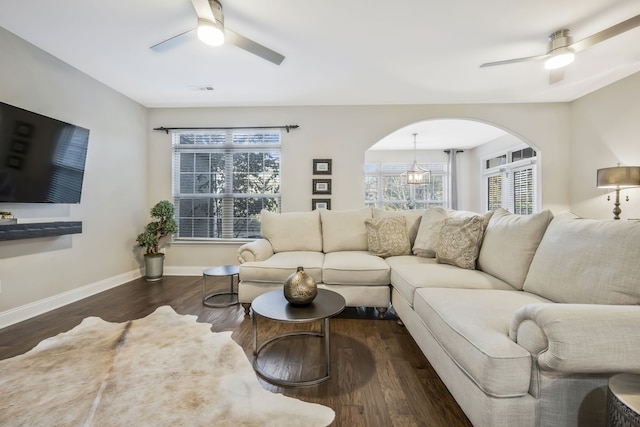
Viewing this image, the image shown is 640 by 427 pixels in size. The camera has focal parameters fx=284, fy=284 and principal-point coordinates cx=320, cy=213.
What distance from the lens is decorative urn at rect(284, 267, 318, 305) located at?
1785 millimetres

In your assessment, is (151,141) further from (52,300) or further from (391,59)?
(391,59)

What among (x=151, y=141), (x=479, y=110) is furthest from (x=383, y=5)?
(x=151, y=141)

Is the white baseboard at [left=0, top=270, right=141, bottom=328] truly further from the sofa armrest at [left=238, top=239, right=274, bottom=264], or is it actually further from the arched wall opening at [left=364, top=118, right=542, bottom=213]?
the arched wall opening at [left=364, top=118, right=542, bottom=213]

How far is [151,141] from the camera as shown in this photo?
436 cm

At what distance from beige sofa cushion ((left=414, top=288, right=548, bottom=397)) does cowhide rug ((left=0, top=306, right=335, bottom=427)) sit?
2.32 feet

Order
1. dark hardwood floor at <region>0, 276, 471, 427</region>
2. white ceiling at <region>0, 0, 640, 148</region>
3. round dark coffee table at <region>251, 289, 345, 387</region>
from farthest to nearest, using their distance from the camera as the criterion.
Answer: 1. white ceiling at <region>0, 0, 640, 148</region>
2. round dark coffee table at <region>251, 289, 345, 387</region>
3. dark hardwood floor at <region>0, 276, 471, 427</region>

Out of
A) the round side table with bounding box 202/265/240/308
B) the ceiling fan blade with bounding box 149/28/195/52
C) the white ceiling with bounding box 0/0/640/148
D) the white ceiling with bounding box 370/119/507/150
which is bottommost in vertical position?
the round side table with bounding box 202/265/240/308

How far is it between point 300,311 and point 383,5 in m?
2.30

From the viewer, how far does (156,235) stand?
4.00 metres

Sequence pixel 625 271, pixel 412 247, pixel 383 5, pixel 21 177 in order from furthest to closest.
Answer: pixel 412 247 → pixel 21 177 → pixel 383 5 → pixel 625 271

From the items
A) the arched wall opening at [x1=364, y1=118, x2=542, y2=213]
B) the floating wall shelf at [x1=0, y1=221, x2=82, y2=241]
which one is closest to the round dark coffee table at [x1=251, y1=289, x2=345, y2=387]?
the floating wall shelf at [x1=0, y1=221, x2=82, y2=241]

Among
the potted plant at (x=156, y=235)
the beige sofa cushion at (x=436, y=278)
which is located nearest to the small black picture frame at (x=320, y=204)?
the beige sofa cushion at (x=436, y=278)

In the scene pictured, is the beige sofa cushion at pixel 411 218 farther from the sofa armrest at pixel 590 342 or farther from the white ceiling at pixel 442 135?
the sofa armrest at pixel 590 342

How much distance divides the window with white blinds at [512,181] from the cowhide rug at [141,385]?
5579 mm
